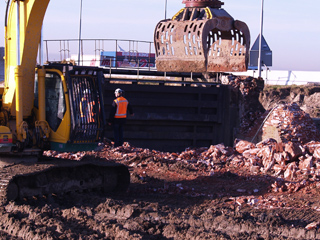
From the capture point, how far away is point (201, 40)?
535 inches

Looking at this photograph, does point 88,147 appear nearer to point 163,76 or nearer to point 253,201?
point 253,201

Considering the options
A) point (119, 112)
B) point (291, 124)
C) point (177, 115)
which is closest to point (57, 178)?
point (119, 112)

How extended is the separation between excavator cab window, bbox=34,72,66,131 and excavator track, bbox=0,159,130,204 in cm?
76

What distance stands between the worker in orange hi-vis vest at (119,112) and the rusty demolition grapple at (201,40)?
115 inches

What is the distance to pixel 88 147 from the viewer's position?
889 cm

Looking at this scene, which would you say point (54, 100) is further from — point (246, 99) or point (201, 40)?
point (246, 99)

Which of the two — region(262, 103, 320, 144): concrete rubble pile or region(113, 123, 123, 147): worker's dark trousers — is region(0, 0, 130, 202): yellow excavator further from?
region(262, 103, 320, 144): concrete rubble pile

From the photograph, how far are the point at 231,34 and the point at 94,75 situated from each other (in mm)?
7536

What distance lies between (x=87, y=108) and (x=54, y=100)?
1.92 ft

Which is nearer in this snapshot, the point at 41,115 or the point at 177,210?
the point at 177,210

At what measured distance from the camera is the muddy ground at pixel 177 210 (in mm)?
6520

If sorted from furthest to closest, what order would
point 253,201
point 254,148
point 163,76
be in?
point 163,76
point 254,148
point 253,201

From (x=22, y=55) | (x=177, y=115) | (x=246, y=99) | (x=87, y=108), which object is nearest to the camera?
(x=22, y=55)

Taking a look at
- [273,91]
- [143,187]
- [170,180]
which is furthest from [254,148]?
[273,91]
